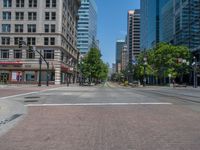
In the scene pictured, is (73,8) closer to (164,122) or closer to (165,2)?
(165,2)

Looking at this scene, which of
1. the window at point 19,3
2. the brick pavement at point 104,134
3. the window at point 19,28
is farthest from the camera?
the window at point 19,3

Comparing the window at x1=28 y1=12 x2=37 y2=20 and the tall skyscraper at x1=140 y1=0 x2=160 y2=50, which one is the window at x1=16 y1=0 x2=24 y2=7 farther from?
the tall skyscraper at x1=140 y1=0 x2=160 y2=50

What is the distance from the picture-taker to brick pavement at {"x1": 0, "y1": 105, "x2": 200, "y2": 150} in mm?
7973

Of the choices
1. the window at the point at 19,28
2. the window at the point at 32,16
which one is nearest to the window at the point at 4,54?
the window at the point at 19,28

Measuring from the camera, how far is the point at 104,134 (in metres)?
9.63

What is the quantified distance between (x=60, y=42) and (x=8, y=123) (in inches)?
2688

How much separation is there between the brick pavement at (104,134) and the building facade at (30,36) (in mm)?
67478

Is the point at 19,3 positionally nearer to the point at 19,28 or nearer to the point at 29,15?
the point at 29,15

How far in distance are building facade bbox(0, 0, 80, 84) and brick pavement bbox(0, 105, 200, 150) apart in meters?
67.5

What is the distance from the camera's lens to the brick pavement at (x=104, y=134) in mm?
7973

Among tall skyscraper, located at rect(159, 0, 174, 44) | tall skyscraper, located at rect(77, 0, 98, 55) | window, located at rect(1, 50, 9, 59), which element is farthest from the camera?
tall skyscraper, located at rect(77, 0, 98, 55)

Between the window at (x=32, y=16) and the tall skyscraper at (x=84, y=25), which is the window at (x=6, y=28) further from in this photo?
the tall skyscraper at (x=84, y=25)

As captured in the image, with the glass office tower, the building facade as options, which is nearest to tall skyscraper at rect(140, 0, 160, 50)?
the glass office tower

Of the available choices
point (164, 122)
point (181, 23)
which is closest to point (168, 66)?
point (181, 23)
